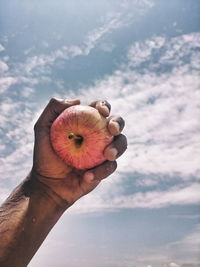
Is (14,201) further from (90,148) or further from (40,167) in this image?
(90,148)

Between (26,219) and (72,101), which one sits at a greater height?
(72,101)

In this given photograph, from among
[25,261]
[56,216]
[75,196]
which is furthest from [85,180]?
[25,261]

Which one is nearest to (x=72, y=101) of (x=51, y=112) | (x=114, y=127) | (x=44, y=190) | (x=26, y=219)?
(x=51, y=112)

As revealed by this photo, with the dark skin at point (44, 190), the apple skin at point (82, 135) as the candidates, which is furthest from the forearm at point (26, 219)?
the apple skin at point (82, 135)

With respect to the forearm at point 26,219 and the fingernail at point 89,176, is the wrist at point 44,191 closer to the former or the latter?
the forearm at point 26,219

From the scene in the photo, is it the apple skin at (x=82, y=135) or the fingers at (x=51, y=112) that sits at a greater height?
the fingers at (x=51, y=112)

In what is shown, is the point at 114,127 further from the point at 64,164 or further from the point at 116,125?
the point at 64,164

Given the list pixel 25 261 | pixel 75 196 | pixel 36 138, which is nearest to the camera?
pixel 25 261
